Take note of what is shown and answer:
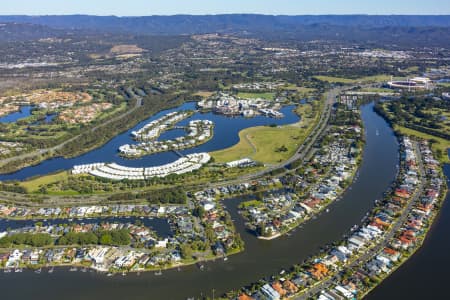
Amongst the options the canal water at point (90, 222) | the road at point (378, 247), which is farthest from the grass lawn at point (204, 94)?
the canal water at point (90, 222)

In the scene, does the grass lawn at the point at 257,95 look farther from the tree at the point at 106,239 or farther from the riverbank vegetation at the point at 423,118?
the tree at the point at 106,239

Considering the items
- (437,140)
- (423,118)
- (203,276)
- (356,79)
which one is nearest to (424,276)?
(203,276)

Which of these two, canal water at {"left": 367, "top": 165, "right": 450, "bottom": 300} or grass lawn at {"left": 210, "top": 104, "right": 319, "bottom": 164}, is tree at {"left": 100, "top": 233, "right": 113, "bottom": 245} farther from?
grass lawn at {"left": 210, "top": 104, "right": 319, "bottom": 164}

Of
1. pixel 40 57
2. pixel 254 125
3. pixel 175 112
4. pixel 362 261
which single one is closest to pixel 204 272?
pixel 362 261

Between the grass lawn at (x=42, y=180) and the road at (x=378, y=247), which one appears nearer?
the road at (x=378, y=247)

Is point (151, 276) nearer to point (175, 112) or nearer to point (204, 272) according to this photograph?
point (204, 272)

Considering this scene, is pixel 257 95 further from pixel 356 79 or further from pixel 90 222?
pixel 90 222

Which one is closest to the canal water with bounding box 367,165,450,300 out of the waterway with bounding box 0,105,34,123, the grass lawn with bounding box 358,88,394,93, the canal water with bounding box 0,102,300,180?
the canal water with bounding box 0,102,300,180
